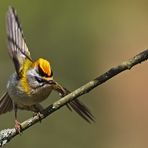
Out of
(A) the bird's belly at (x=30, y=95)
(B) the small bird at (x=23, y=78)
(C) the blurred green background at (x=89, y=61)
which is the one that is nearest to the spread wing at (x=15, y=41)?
(B) the small bird at (x=23, y=78)

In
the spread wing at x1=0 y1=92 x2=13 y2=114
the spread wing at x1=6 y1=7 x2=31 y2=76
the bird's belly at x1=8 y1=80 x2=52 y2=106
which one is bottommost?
the bird's belly at x1=8 y1=80 x2=52 y2=106

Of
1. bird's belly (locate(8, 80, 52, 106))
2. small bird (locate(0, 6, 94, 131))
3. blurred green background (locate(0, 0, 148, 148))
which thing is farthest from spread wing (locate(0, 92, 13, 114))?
blurred green background (locate(0, 0, 148, 148))

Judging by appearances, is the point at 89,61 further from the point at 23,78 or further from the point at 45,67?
the point at 45,67

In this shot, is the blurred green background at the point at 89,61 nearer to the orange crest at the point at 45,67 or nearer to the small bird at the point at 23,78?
the small bird at the point at 23,78

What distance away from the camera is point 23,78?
3699 millimetres

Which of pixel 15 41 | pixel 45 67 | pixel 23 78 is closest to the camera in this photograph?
pixel 45 67

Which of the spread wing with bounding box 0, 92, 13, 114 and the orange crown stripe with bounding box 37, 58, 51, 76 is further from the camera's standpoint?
the spread wing with bounding box 0, 92, 13, 114

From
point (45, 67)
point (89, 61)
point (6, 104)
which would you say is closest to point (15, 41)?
point (45, 67)

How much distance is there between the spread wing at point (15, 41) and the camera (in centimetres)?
333

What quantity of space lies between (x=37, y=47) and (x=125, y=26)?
86.5 inches

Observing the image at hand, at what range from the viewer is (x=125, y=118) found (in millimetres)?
8102

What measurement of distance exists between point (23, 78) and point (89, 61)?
17.7 feet

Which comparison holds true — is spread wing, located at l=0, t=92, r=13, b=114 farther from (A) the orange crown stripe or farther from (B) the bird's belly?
(A) the orange crown stripe

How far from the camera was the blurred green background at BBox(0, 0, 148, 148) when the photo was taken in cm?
730
